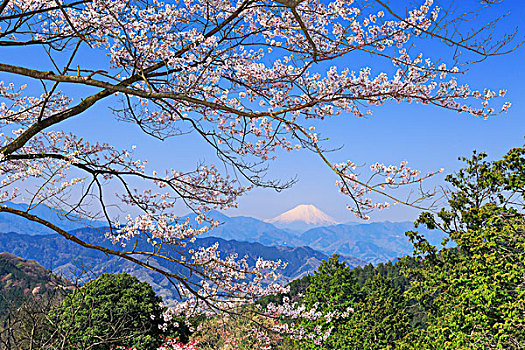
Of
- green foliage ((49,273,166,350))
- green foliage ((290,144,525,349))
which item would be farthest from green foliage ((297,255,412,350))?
green foliage ((49,273,166,350))

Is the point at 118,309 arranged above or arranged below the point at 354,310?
above

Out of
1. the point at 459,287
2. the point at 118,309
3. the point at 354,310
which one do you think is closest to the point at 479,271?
the point at 459,287

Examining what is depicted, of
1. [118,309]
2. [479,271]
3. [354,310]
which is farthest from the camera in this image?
[354,310]

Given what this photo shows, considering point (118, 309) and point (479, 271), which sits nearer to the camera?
point (479, 271)

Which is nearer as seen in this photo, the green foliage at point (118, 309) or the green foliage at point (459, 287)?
the green foliage at point (459, 287)

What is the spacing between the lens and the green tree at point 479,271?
8.63 metres

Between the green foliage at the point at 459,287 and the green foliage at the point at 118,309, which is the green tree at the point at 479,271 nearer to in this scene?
the green foliage at the point at 459,287

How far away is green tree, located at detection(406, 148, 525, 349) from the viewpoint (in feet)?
28.3

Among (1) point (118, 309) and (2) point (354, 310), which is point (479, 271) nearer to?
(2) point (354, 310)

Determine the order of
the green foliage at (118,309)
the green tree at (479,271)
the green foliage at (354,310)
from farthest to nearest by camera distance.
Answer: the green foliage at (354,310)
the green foliage at (118,309)
the green tree at (479,271)

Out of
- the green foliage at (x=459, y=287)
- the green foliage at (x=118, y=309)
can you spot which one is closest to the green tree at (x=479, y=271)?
the green foliage at (x=459, y=287)

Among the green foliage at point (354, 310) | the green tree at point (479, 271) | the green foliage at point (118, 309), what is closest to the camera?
the green tree at point (479, 271)

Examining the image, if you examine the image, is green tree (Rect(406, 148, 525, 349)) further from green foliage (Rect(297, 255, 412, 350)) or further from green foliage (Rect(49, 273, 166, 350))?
green foliage (Rect(49, 273, 166, 350))

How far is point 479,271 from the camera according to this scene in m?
9.39
